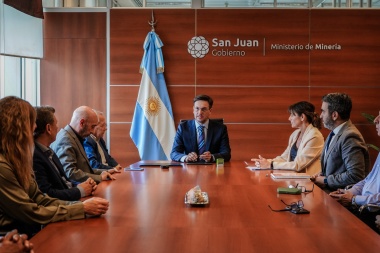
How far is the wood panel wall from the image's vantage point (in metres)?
8.02

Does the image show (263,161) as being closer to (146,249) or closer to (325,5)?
(146,249)

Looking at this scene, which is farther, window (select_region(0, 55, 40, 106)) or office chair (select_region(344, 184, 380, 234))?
window (select_region(0, 55, 40, 106))

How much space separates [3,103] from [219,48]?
5.76 meters

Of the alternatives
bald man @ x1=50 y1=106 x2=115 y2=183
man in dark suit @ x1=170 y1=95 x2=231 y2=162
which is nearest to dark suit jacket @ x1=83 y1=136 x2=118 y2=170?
bald man @ x1=50 y1=106 x2=115 y2=183

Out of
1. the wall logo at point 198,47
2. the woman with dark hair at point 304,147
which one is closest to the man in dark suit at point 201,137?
the woman with dark hair at point 304,147

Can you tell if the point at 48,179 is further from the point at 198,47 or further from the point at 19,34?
the point at 198,47

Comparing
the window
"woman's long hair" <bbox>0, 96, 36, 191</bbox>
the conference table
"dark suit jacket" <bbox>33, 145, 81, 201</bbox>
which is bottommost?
the conference table

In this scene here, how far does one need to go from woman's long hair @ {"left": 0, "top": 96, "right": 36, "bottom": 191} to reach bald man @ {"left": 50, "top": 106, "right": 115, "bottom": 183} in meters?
1.55

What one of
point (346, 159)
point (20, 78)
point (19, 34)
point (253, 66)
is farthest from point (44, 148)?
point (253, 66)

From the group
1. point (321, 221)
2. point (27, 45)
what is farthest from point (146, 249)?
point (27, 45)

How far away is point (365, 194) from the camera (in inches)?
154

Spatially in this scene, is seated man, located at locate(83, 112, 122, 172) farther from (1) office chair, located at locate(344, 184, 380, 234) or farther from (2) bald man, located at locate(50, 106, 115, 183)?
(1) office chair, located at locate(344, 184, 380, 234)

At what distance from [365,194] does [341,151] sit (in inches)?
25.1

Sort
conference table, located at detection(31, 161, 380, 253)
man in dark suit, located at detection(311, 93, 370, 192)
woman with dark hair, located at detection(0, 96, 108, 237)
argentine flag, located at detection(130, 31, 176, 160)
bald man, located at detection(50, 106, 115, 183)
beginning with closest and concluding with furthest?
1. conference table, located at detection(31, 161, 380, 253)
2. woman with dark hair, located at detection(0, 96, 108, 237)
3. bald man, located at detection(50, 106, 115, 183)
4. man in dark suit, located at detection(311, 93, 370, 192)
5. argentine flag, located at detection(130, 31, 176, 160)
